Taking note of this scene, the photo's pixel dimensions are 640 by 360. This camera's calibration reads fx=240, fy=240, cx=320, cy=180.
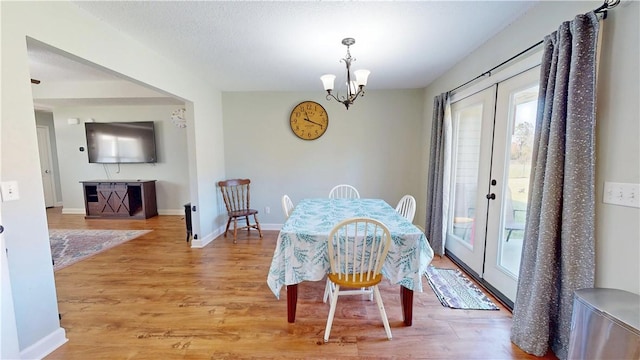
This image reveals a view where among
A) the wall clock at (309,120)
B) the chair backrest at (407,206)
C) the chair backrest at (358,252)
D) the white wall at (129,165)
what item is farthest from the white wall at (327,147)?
the chair backrest at (358,252)

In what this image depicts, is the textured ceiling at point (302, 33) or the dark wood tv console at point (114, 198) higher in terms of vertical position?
the textured ceiling at point (302, 33)

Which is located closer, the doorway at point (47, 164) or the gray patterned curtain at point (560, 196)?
→ the gray patterned curtain at point (560, 196)

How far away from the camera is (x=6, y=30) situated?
1315mm

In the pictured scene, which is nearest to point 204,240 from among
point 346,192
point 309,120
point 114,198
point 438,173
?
point 346,192

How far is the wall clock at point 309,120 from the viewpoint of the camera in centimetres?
396

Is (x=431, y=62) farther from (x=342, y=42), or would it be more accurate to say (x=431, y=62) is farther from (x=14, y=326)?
(x=14, y=326)

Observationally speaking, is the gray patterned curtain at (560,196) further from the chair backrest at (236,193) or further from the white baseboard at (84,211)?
the white baseboard at (84,211)

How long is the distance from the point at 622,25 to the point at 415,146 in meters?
2.76

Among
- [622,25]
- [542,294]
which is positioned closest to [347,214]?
[542,294]

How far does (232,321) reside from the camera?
6.14 feet

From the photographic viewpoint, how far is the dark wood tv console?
187 inches

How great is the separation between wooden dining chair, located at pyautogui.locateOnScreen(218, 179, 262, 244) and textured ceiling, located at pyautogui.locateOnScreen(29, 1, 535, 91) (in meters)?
1.62

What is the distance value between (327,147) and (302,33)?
2.10m

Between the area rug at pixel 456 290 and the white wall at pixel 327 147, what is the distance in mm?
1586
